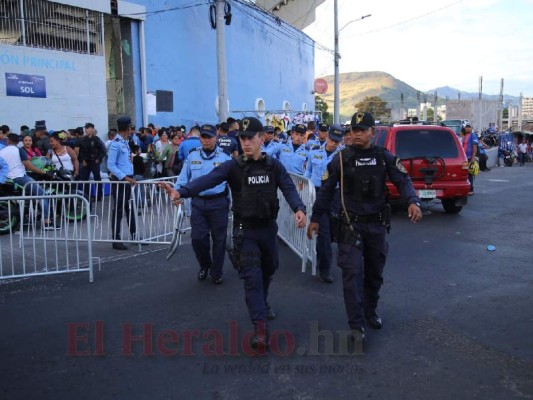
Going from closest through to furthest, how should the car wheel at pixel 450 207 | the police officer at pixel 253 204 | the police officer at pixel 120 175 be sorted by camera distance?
the police officer at pixel 253 204 → the police officer at pixel 120 175 → the car wheel at pixel 450 207

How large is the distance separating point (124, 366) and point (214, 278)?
2.24 metres

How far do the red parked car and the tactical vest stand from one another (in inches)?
221

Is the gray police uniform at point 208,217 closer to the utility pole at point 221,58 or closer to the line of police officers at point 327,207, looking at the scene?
the line of police officers at point 327,207

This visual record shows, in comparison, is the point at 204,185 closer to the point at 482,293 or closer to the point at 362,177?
the point at 362,177

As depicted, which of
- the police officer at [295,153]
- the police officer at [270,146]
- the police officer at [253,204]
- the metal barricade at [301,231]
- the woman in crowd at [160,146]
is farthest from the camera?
the woman in crowd at [160,146]

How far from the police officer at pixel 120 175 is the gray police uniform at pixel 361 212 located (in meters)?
4.13

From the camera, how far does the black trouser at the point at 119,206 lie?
7973 millimetres

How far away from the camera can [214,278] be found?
20.5 feet

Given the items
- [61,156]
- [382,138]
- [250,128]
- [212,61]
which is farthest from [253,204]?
[212,61]

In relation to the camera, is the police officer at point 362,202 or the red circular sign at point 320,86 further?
the red circular sign at point 320,86

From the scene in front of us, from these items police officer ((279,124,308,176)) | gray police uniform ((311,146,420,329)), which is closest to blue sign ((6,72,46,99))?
police officer ((279,124,308,176))

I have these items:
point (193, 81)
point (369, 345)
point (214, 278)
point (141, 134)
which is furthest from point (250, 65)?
point (369, 345)

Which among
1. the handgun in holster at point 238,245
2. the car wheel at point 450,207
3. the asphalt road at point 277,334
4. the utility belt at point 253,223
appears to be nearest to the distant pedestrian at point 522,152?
the car wheel at point 450,207

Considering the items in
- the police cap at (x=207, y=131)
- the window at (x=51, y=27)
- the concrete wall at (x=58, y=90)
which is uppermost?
the window at (x=51, y=27)
